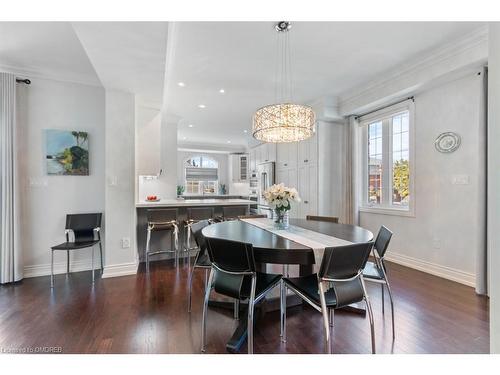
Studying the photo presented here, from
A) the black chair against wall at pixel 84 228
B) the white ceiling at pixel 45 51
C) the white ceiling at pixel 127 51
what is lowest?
the black chair against wall at pixel 84 228

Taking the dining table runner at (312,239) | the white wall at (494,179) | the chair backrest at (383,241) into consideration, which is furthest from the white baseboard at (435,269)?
the white wall at (494,179)

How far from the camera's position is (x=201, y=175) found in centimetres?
939

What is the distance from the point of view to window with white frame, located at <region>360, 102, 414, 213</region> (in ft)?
11.9

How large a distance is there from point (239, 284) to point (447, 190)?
3030 millimetres

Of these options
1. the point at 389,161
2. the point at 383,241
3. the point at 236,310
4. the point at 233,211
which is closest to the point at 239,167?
the point at 233,211

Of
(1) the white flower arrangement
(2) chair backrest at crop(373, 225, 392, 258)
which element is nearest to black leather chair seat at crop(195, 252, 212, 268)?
(1) the white flower arrangement

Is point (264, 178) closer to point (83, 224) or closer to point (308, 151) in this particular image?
point (308, 151)

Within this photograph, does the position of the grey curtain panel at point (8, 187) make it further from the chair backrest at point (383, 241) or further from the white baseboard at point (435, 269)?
the white baseboard at point (435, 269)

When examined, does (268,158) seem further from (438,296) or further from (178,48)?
(438,296)

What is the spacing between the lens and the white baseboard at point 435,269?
9.33 feet

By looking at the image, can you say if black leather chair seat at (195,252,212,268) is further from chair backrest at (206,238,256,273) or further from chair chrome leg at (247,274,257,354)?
chair chrome leg at (247,274,257,354)

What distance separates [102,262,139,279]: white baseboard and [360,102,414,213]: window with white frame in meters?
3.85

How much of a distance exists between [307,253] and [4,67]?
13.6 feet

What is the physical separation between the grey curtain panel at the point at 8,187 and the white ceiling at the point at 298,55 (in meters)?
1.99
